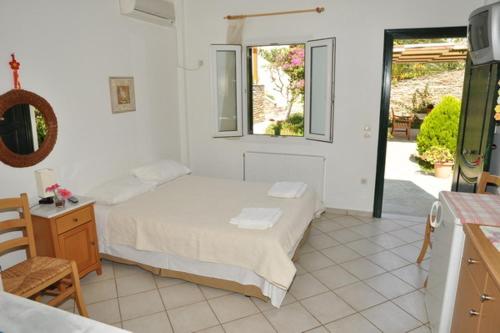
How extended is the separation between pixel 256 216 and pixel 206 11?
126 inches

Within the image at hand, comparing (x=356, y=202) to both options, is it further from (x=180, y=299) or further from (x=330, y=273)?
(x=180, y=299)

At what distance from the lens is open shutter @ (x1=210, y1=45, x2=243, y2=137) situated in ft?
16.0

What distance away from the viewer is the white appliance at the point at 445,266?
209 centimetres

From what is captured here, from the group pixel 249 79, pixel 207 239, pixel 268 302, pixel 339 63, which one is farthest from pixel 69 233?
pixel 339 63

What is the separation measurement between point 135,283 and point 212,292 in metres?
0.69

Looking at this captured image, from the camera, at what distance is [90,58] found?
11.7 feet

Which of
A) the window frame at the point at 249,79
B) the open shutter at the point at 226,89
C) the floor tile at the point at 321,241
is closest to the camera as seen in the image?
the floor tile at the point at 321,241

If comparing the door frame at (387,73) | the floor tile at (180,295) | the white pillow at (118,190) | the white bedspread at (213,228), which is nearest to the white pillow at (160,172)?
the white pillow at (118,190)

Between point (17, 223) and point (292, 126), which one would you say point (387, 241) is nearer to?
point (292, 126)

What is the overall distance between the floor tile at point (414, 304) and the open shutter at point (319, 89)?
7.04 feet

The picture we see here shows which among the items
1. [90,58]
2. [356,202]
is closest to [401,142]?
[356,202]

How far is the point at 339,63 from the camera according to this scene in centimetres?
448

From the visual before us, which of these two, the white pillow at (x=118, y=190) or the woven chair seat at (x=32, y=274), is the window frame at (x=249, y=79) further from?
the woven chair seat at (x=32, y=274)

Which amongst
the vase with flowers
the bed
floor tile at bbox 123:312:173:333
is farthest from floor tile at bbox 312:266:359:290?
the vase with flowers
